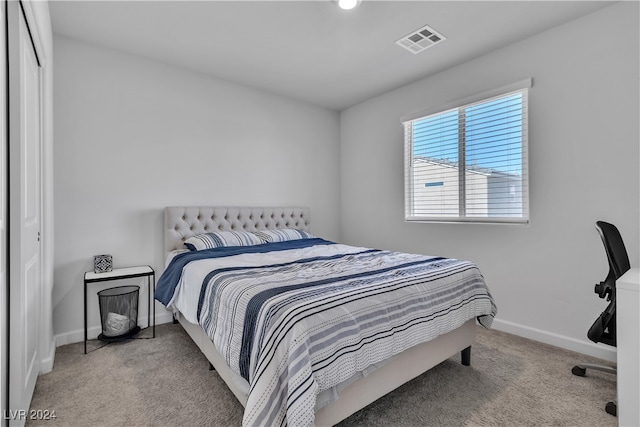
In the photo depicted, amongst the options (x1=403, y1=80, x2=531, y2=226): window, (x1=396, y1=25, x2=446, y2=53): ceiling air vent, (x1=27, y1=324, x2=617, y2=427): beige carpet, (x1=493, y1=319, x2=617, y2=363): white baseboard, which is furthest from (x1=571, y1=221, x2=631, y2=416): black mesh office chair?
(x1=396, y1=25, x2=446, y2=53): ceiling air vent

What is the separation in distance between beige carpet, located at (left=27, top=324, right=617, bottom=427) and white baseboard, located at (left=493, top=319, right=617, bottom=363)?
0.28ft

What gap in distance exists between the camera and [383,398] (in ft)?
6.22

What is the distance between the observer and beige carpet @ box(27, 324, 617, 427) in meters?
1.71

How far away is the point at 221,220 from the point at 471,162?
8.93ft

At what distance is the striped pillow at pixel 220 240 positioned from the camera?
9.72 feet

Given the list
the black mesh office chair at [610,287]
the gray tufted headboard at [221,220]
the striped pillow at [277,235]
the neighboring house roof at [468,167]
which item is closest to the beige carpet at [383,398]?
the black mesh office chair at [610,287]

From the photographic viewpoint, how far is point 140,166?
3074mm

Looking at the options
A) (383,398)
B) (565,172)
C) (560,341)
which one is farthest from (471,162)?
(383,398)

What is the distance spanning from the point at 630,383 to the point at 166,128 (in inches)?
152

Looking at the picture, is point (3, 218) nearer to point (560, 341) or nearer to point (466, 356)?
point (466, 356)

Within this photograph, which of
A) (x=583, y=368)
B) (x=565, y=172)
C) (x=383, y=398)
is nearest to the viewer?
(x=383, y=398)

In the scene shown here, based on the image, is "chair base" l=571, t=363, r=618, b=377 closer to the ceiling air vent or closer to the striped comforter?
the striped comforter

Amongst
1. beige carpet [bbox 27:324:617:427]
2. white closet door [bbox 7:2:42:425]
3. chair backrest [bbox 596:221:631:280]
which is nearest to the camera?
white closet door [bbox 7:2:42:425]

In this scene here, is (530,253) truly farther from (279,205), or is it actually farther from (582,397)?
(279,205)
